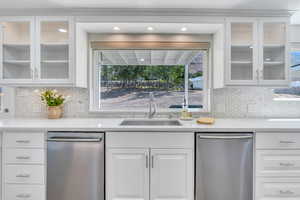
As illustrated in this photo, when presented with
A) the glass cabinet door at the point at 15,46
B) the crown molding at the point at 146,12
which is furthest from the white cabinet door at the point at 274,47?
the glass cabinet door at the point at 15,46

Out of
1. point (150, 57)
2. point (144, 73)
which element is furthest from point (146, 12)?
point (144, 73)

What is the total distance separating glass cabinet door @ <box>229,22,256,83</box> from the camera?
7.41 ft

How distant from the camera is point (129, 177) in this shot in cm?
190

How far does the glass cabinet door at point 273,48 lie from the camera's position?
2262 mm

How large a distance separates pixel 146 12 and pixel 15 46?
1.61 m

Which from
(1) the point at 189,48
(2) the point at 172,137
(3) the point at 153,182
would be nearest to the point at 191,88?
(1) the point at 189,48

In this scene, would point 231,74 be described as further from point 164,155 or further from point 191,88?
point 164,155

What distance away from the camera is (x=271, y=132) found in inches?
75.1

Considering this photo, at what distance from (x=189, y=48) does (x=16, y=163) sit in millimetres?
2377

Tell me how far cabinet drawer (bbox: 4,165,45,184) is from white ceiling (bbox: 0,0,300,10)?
1.72 meters

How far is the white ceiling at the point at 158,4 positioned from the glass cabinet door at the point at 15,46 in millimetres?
212

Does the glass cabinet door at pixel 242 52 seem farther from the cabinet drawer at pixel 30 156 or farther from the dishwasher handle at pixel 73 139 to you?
the cabinet drawer at pixel 30 156

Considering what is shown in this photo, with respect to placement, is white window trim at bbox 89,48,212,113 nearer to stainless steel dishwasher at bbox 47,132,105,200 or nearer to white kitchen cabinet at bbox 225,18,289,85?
white kitchen cabinet at bbox 225,18,289,85

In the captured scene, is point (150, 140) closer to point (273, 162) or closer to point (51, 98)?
point (273, 162)
